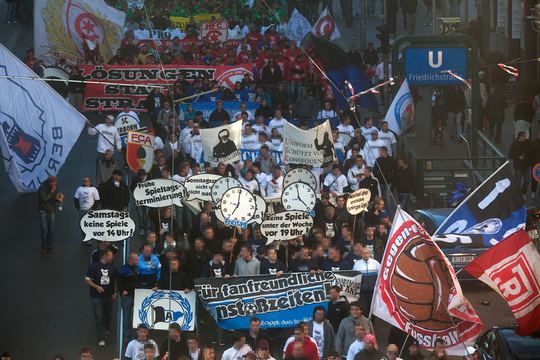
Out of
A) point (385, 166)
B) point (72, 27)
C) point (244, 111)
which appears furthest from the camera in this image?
point (72, 27)

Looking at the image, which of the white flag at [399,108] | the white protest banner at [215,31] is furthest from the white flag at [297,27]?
the white flag at [399,108]

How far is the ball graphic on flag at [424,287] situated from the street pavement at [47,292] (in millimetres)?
5842

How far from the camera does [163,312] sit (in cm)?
2180

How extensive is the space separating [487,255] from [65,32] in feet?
85.0

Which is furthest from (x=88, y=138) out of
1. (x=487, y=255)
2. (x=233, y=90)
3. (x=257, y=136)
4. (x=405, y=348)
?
(x=487, y=255)

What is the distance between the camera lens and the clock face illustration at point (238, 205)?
80.6 ft

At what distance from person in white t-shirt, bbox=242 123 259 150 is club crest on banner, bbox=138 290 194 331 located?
31.9 ft

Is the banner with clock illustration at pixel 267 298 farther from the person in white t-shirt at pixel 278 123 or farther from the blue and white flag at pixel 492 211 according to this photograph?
the person in white t-shirt at pixel 278 123

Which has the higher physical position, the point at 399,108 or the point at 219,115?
the point at 399,108

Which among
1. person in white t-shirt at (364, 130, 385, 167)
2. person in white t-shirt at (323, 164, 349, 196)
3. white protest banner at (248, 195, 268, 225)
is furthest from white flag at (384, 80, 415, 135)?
white protest banner at (248, 195, 268, 225)

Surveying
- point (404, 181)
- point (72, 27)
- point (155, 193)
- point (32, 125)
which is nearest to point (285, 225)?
point (155, 193)

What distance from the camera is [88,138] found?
1489 inches

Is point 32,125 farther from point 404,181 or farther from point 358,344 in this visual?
point 358,344

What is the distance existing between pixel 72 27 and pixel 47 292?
17374mm
